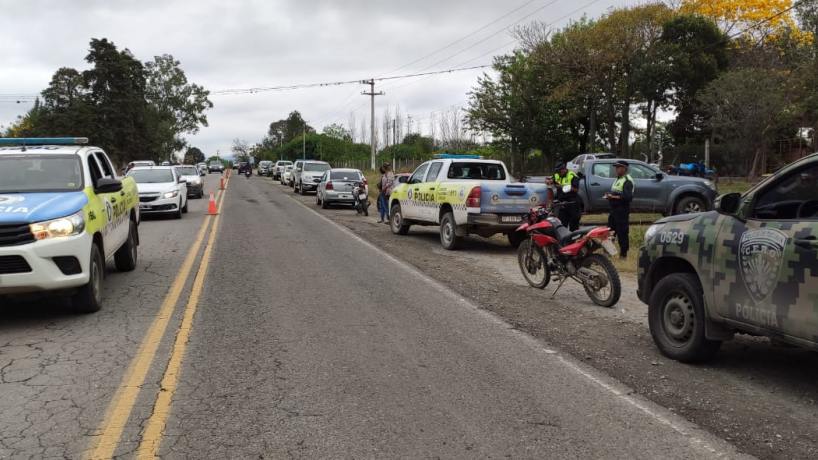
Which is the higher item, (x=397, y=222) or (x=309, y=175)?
(x=309, y=175)

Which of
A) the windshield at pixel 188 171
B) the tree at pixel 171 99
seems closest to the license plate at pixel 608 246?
the windshield at pixel 188 171

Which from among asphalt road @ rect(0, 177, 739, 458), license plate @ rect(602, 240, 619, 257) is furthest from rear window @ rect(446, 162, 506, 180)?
license plate @ rect(602, 240, 619, 257)

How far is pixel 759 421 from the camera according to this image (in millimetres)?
4398

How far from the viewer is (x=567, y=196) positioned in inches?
520

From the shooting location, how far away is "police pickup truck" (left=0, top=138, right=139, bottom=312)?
6.39 meters

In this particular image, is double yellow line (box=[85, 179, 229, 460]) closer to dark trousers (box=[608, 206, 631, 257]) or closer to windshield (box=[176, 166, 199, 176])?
dark trousers (box=[608, 206, 631, 257])

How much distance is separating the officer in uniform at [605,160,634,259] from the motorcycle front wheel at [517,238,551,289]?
2.99m

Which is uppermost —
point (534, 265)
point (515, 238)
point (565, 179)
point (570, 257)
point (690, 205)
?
point (565, 179)

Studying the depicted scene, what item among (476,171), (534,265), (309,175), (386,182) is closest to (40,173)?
(534,265)

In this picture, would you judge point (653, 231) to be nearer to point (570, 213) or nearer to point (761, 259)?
point (761, 259)

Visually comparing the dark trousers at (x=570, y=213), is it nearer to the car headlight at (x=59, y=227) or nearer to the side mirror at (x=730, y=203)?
the side mirror at (x=730, y=203)

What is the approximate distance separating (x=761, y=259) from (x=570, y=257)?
3.76 m

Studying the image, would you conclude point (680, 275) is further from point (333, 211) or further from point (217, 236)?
point (333, 211)

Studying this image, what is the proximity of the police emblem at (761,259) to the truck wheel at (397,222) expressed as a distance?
11539 mm
